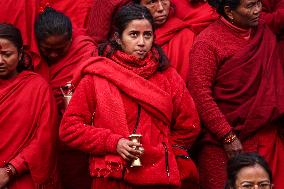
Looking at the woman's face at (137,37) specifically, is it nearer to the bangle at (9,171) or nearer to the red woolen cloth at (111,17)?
the red woolen cloth at (111,17)

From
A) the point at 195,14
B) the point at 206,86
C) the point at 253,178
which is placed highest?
the point at 195,14

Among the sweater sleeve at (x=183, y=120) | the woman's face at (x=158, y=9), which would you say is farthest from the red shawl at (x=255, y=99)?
the woman's face at (x=158, y=9)

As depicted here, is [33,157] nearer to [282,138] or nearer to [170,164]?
[170,164]

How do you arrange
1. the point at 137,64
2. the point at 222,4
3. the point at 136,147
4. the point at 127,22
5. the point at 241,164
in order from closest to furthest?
the point at 136,147
the point at 241,164
the point at 137,64
the point at 127,22
the point at 222,4

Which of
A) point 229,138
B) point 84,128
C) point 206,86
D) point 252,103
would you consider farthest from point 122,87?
point 252,103

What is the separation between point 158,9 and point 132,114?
1.30 metres

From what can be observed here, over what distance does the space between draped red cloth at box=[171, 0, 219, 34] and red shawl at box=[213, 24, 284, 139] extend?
0.67m

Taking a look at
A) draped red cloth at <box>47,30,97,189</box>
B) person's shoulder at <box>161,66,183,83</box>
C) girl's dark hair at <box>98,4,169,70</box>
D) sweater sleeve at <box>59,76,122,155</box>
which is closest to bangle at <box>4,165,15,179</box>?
sweater sleeve at <box>59,76,122,155</box>

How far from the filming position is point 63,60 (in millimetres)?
6441

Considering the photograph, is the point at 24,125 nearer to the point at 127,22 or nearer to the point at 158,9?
the point at 127,22

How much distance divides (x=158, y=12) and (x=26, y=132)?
61.0 inches

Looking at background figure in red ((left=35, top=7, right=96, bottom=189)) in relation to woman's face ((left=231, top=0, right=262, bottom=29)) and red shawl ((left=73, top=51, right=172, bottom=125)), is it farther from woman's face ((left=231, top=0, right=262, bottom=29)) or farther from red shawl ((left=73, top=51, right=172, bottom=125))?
woman's face ((left=231, top=0, right=262, bottom=29))

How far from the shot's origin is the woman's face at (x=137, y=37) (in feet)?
19.1

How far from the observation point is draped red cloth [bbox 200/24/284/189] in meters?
5.97
